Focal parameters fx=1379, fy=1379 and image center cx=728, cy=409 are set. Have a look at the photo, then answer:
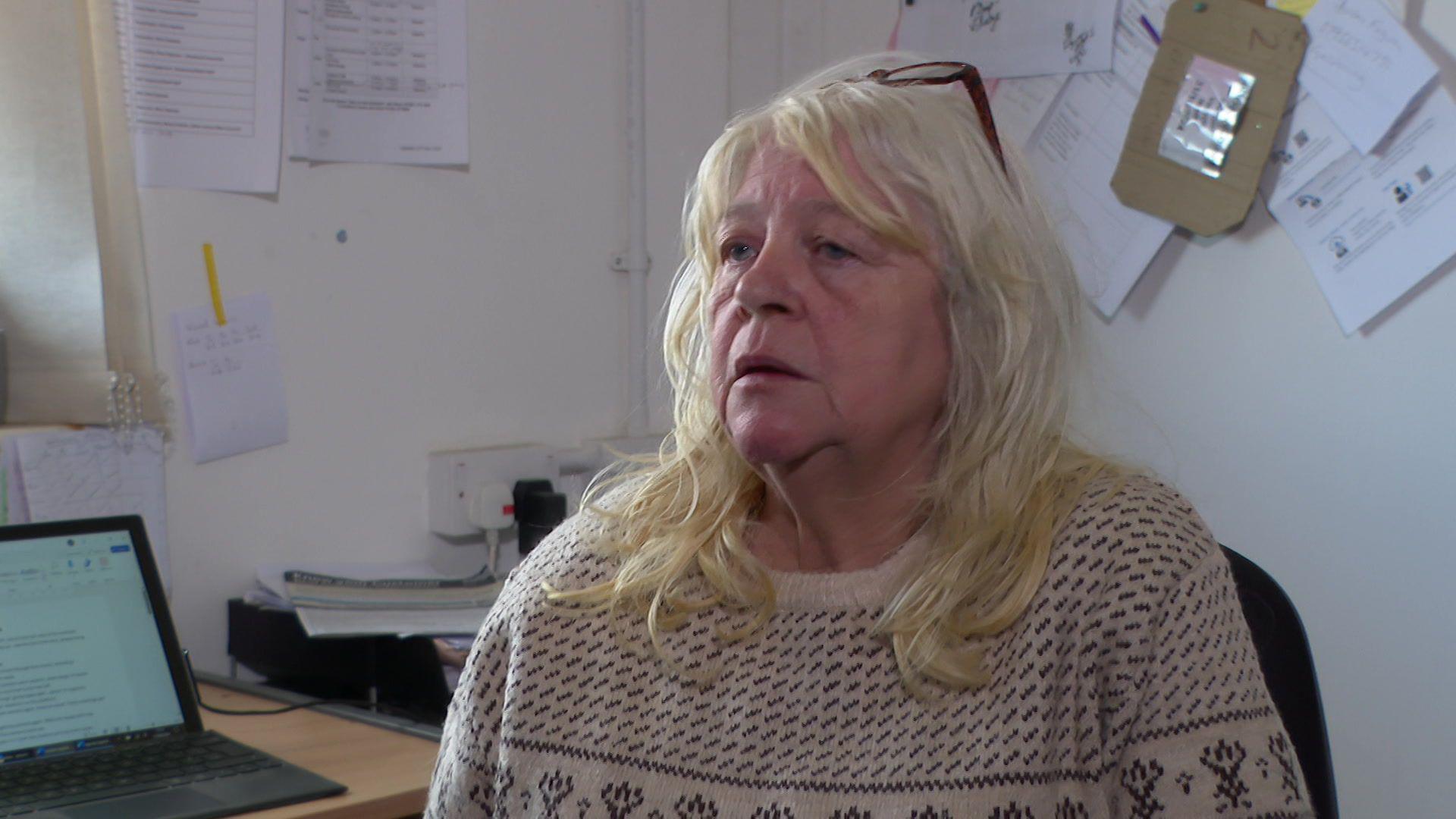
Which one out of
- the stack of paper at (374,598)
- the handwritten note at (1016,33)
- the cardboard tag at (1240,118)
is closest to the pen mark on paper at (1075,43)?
the handwritten note at (1016,33)

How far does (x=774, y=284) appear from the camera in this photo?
100 cm

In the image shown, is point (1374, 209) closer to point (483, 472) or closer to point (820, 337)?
point (820, 337)

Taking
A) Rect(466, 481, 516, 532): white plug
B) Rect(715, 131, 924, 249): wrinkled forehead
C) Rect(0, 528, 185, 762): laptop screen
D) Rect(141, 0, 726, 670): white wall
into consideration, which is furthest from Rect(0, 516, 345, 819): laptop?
Rect(715, 131, 924, 249): wrinkled forehead

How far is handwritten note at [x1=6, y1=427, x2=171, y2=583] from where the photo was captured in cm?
157

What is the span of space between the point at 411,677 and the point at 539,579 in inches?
20.4

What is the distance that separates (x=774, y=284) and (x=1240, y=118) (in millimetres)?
911

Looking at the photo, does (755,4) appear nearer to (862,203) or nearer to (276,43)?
(276,43)

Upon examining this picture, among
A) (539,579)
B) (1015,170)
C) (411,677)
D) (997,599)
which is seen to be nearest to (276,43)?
(411,677)

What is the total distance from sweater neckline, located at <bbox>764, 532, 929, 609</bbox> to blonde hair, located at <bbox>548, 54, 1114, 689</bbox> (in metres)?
0.01

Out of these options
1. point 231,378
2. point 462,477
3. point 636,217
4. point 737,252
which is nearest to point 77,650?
point 231,378

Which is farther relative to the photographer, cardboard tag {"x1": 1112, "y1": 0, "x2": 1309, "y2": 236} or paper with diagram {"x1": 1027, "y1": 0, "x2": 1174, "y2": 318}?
paper with diagram {"x1": 1027, "y1": 0, "x2": 1174, "y2": 318}

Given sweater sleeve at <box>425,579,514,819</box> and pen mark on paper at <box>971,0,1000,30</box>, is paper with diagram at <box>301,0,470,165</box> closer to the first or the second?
pen mark on paper at <box>971,0,1000,30</box>

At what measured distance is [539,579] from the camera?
1.12m

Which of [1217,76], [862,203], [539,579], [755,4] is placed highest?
[755,4]
